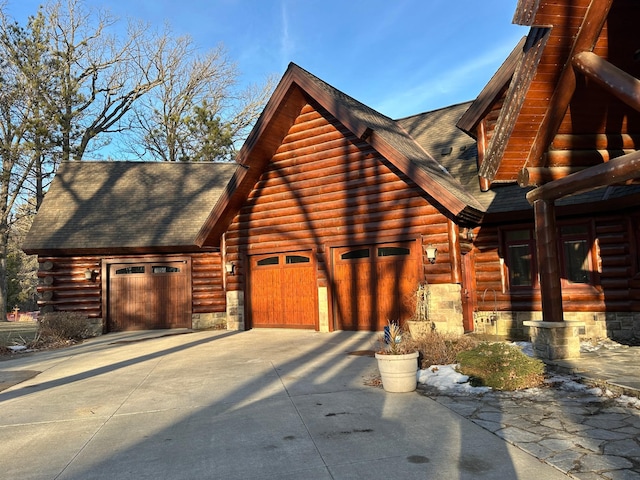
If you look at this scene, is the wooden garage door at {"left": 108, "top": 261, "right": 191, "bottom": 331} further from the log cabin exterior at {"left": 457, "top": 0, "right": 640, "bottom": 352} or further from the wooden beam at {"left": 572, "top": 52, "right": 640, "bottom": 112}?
the wooden beam at {"left": 572, "top": 52, "right": 640, "bottom": 112}

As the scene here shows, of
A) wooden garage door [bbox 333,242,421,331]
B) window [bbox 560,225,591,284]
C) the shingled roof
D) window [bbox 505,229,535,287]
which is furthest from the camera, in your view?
the shingled roof

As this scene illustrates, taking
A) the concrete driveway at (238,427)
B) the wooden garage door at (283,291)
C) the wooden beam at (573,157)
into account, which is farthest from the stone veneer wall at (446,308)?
the wooden beam at (573,157)

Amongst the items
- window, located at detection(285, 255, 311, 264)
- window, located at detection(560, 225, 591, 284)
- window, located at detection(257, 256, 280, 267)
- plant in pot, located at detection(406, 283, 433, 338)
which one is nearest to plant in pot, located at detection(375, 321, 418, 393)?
plant in pot, located at detection(406, 283, 433, 338)

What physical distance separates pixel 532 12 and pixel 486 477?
19.2 feet

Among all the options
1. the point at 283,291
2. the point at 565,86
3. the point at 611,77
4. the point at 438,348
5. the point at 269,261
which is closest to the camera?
the point at 611,77

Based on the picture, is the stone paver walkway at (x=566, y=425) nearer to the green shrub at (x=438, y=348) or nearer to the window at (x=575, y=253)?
the green shrub at (x=438, y=348)

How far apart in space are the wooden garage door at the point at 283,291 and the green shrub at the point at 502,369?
7.53m

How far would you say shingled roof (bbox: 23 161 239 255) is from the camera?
636 inches

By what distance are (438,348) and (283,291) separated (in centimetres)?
738

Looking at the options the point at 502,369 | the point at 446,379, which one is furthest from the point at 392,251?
the point at 502,369

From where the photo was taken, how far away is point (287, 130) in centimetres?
1465

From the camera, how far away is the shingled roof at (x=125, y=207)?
636 inches

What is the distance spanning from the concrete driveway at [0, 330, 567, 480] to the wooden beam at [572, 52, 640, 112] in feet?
13.9

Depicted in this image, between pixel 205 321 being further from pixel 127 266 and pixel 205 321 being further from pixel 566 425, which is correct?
pixel 566 425
